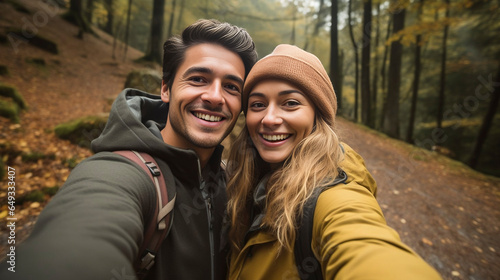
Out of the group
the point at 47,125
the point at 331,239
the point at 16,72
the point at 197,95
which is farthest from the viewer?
the point at 16,72

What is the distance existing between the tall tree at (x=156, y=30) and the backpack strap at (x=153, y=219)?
13168 millimetres

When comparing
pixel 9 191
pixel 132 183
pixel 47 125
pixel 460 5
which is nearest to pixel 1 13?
pixel 47 125

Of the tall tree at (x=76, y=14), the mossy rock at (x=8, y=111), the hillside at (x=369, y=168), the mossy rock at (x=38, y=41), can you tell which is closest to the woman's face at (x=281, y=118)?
the hillside at (x=369, y=168)

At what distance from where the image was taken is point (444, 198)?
550 cm

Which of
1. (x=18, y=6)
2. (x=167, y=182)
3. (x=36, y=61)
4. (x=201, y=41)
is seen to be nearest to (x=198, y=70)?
(x=201, y=41)

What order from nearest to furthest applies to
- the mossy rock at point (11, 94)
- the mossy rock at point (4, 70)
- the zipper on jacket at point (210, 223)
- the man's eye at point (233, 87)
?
the zipper on jacket at point (210, 223) < the man's eye at point (233, 87) < the mossy rock at point (11, 94) < the mossy rock at point (4, 70)

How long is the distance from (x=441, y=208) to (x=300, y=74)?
557 cm

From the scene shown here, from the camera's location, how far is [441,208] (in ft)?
16.6

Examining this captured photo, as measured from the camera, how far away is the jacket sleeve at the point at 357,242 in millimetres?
887

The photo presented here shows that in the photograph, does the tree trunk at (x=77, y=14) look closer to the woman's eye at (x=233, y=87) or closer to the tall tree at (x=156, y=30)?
the tall tree at (x=156, y=30)

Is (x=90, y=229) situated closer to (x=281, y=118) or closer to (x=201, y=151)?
(x=201, y=151)

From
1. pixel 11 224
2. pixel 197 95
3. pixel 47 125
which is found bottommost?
pixel 11 224

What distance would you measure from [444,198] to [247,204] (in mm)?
6106

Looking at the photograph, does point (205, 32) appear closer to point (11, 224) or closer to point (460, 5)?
point (11, 224)
